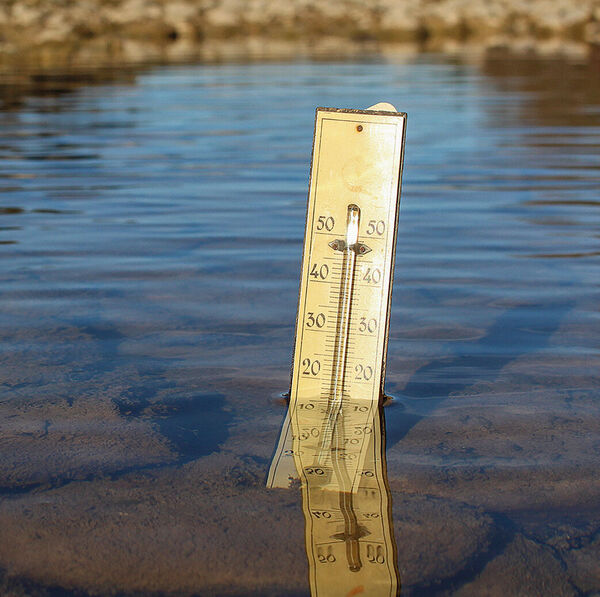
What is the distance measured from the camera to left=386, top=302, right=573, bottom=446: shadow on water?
4.04m

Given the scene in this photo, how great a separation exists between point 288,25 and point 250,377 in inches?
1843

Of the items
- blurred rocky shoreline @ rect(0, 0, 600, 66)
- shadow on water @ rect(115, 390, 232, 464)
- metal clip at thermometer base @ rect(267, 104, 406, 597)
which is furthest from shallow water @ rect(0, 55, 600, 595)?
blurred rocky shoreline @ rect(0, 0, 600, 66)

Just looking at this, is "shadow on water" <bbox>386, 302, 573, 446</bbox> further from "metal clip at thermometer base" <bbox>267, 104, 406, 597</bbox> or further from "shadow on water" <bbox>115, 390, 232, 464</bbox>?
"shadow on water" <bbox>115, 390, 232, 464</bbox>

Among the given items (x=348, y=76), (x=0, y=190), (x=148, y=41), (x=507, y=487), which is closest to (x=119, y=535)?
(x=507, y=487)

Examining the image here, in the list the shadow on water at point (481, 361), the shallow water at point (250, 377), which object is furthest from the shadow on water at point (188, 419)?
the shadow on water at point (481, 361)

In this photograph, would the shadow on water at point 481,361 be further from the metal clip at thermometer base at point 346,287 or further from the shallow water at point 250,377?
the metal clip at thermometer base at point 346,287

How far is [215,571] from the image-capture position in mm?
2818

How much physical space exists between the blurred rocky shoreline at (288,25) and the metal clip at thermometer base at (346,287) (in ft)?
108

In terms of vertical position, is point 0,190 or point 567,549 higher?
point 567,549

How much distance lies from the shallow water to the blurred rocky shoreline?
28.1 m

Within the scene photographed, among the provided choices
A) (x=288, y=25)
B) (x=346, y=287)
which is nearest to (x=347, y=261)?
(x=346, y=287)

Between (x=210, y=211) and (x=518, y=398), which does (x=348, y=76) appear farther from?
(x=518, y=398)

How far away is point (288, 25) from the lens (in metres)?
48.9

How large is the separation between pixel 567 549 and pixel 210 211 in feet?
20.6
